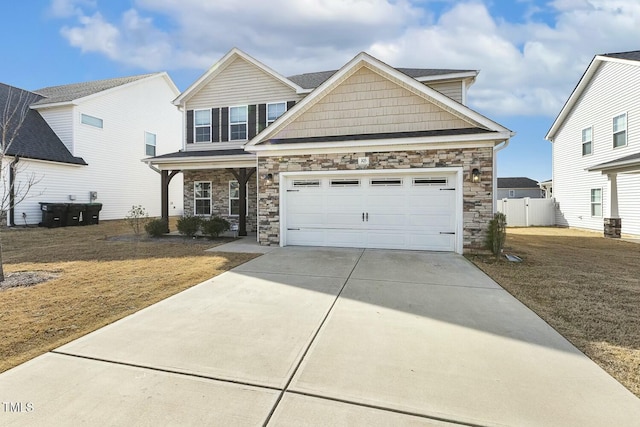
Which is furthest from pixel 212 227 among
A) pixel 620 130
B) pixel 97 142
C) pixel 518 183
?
pixel 518 183

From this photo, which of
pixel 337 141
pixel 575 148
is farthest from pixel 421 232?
pixel 575 148

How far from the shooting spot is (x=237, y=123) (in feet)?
45.8

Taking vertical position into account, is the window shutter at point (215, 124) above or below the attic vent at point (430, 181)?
above

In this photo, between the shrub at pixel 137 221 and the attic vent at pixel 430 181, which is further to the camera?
the shrub at pixel 137 221

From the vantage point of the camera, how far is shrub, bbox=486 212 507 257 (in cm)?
771

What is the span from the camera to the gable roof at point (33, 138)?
1430 cm

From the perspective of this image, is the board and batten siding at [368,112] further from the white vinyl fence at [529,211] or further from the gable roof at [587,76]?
the white vinyl fence at [529,211]

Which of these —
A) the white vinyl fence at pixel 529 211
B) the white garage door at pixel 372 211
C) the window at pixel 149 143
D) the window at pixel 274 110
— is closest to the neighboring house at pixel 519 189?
the white vinyl fence at pixel 529 211

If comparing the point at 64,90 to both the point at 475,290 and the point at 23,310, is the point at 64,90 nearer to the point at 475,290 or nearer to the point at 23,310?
the point at 23,310

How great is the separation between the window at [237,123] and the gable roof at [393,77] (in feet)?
14.4

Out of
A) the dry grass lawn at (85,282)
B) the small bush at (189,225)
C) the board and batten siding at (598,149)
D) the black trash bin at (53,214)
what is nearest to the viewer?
the dry grass lawn at (85,282)

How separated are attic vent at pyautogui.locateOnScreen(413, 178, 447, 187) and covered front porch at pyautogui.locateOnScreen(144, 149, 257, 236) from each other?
606 centimetres

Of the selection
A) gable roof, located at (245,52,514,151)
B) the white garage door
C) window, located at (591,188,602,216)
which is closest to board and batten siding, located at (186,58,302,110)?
gable roof, located at (245,52,514,151)

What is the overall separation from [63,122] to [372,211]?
59.6 ft
